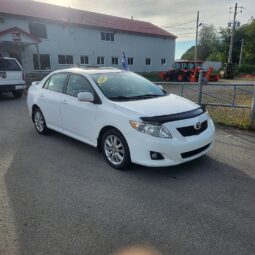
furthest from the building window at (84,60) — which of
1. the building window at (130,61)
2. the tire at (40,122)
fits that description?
the tire at (40,122)

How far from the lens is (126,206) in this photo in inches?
127

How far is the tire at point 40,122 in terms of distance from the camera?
611 cm

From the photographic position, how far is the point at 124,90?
474 centimetres

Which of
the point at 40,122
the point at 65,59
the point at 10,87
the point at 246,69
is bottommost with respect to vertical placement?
the point at 246,69

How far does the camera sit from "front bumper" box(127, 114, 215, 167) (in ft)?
12.2

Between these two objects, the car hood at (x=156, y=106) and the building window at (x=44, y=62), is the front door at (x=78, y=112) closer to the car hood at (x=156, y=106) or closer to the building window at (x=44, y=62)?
the car hood at (x=156, y=106)

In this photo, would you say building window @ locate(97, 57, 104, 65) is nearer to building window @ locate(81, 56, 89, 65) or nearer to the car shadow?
building window @ locate(81, 56, 89, 65)

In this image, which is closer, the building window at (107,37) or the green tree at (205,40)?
the building window at (107,37)

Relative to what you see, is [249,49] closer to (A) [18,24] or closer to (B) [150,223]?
(A) [18,24]

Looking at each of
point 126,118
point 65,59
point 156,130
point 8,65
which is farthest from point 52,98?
point 65,59

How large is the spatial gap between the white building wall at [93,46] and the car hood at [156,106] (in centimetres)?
2169

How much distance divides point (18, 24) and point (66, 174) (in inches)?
895

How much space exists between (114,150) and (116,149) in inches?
2.2

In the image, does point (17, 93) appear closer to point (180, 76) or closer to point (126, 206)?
point (126, 206)
